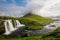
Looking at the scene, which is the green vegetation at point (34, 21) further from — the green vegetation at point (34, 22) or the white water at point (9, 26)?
the white water at point (9, 26)

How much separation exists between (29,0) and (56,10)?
809 mm

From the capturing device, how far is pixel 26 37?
19.8ft

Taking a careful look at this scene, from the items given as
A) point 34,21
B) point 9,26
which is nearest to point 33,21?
point 34,21

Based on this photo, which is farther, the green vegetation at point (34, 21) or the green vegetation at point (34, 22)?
the green vegetation at point (34, 21)

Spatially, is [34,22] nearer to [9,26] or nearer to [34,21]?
[34,21]

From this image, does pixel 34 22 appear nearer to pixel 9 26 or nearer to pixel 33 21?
pixel 33 21

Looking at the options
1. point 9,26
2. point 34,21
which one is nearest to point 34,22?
point 34,21

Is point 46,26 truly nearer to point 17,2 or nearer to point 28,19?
point 28,19

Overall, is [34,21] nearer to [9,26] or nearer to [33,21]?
[33,21]

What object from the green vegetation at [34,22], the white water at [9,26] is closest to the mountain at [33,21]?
the green vegetation at [34,22]

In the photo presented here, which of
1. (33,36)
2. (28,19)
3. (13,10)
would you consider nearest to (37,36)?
(33,36)

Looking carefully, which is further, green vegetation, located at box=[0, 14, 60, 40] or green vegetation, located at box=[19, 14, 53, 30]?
green vegetation, located at box=[19, 14, 53, 30]

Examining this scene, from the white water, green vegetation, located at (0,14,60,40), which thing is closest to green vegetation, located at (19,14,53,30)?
green vegetation, located at (0,14,60,40)

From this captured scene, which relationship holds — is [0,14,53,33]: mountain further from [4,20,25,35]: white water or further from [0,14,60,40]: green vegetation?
[4,20,25,35]: white water
